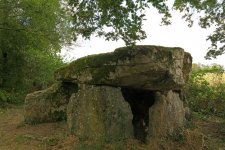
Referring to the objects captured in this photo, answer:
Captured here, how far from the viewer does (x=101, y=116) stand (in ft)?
32.1

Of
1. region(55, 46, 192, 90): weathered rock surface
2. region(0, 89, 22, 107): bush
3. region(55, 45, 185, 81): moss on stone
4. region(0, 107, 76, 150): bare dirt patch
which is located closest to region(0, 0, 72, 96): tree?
region(0, 89, 22, 107): bush

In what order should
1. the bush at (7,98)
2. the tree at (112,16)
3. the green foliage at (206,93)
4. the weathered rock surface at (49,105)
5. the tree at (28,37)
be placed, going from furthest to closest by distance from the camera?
the tree at (28,37)
the bush at (7,98)
the green foliage at (206,93)
the weathered rock surface at (49,105)
the tree at (112,16)

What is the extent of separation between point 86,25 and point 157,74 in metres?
2.64

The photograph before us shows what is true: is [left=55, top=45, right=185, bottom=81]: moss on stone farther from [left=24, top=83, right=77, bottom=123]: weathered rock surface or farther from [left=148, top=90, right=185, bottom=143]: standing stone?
[left=24, top=83, right=77, bottom=123]: weathered rock surface

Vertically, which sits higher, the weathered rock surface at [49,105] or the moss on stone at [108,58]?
the moss on stone at [108,58]

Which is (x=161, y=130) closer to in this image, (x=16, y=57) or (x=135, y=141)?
(x=135, y=141)

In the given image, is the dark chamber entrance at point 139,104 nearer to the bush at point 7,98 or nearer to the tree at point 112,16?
the tree at point 112,16

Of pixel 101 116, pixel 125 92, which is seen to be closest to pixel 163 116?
pixel 125 92

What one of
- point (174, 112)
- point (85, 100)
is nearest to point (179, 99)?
point (174, 112)

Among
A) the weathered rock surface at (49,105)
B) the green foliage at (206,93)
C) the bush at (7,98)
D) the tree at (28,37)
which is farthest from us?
the tree at (28,37)

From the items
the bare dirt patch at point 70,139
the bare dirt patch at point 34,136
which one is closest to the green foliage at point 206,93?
the bare dirt patch at point 70,139

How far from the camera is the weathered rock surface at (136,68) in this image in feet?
31.1

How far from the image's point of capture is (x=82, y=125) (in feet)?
32.9

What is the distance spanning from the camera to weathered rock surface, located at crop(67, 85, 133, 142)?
9.67m
